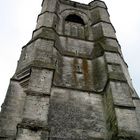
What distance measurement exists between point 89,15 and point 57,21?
2743 millimetres

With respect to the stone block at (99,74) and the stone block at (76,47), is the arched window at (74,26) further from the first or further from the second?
the stone block at (99,74)

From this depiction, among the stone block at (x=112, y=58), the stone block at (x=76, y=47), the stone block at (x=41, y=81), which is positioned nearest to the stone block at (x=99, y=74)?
the stone block at (x=112, y=58)

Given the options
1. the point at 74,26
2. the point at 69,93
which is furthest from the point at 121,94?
the point at 74,26

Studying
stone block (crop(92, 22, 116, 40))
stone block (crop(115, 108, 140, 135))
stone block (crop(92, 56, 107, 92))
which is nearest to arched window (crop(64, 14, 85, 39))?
stone block (crop(92, 22, 116, 40))

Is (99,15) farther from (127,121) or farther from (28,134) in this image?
(28,134)

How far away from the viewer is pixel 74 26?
1580cm

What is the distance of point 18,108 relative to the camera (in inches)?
380

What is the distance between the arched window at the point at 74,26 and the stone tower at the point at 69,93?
0.39 meters

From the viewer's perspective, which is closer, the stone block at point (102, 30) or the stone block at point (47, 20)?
the stone block at point (47, 20)

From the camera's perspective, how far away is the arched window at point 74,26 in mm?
14891

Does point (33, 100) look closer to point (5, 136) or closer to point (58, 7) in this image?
point (5, 136)

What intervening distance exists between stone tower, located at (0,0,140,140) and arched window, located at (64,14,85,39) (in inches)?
15.3

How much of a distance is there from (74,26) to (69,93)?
21.5 ft

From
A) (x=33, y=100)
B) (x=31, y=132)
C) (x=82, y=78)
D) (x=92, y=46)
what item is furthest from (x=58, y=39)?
(x=31, y=132)
